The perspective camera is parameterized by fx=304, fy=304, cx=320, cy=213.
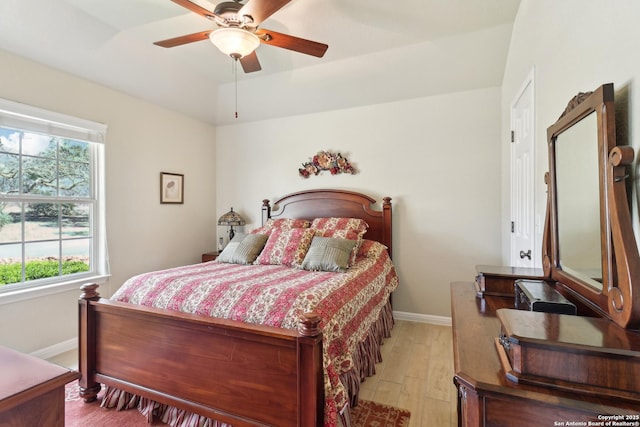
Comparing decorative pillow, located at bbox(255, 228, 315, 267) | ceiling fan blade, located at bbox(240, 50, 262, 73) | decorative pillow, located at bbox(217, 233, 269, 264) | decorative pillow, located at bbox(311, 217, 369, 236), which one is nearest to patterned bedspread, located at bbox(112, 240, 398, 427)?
decorative pillow, located at bbox(255, 228, 315, 267)

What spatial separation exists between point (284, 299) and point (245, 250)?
1.37 meters

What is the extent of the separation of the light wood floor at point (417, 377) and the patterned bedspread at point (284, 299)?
1.31 ft

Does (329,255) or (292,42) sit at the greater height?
(292,42)

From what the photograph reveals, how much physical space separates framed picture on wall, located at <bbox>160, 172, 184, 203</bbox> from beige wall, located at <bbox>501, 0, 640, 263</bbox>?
12.5ft

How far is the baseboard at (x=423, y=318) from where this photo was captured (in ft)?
11.3

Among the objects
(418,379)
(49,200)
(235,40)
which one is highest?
(235,40)

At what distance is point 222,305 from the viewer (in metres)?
1.83

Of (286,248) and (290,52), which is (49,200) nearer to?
(286,248)

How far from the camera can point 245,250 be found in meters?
3.04

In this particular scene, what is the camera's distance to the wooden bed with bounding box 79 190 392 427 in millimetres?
1440

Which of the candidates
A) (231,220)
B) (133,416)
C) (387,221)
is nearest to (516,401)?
(133,416)

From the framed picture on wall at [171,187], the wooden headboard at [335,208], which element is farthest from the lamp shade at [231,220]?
the framed picture on wall at [171,187]

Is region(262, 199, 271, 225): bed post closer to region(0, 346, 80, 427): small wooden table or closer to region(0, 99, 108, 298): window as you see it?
region(0, 99, 108, 298): window

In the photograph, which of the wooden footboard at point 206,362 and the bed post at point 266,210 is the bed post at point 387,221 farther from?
the wooden footboard at point 206,362
